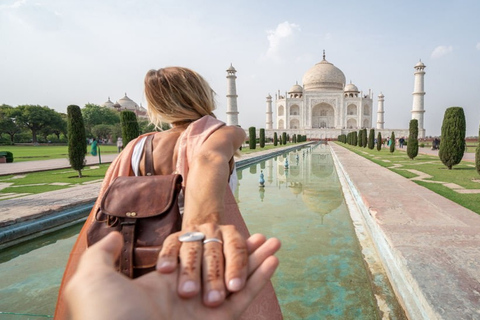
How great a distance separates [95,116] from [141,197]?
1345 inches

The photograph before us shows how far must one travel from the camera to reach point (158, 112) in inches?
36.3

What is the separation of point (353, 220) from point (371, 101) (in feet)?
141

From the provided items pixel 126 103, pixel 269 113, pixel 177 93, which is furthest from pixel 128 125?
pixel 126 103

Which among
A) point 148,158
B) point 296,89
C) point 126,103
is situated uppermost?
point 296,89

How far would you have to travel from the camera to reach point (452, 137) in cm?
716

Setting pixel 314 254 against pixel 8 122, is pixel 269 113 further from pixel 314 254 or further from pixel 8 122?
pixel 314 254

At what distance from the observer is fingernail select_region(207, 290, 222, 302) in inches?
16.2

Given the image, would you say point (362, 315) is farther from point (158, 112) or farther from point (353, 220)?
point (353, 220)

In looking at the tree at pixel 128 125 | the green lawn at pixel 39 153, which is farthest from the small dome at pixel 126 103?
the tree at pixel 128 125

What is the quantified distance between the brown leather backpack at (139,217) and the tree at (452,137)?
8.05 metres

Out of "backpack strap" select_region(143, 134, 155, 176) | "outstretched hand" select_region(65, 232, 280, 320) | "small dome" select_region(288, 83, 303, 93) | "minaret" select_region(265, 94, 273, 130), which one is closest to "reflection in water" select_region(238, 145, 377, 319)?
"backpack strap" select_region(143, 134, 155, 176)

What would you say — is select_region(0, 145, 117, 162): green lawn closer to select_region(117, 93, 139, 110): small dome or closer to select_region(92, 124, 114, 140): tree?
select_region(92, 124, 114, 140): tree

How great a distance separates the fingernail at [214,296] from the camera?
0.41 meters

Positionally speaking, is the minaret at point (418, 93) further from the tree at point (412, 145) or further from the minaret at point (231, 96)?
the tree at point (412, 145)
